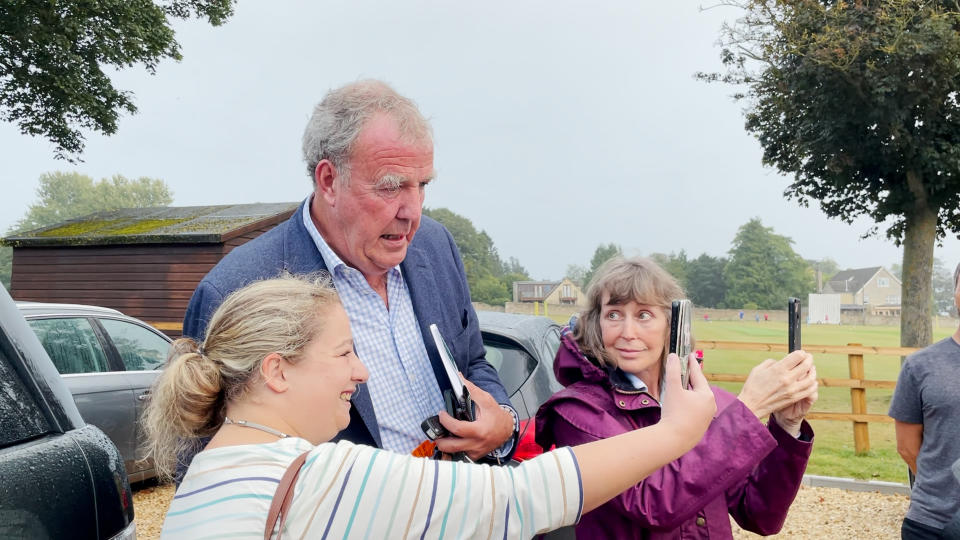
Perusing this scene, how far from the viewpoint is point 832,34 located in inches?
666

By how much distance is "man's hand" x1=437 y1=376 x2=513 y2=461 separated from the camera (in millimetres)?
1723

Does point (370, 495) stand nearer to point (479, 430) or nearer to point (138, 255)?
point (479, 430)

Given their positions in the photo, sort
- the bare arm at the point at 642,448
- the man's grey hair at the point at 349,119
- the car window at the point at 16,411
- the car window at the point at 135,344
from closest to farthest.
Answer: the bare arm at the point at 642,448
the car window at the point at 16,411
the man's grey hair at the point at 349,119
the car window at the point at 135,344

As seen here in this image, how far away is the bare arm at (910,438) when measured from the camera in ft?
10.2

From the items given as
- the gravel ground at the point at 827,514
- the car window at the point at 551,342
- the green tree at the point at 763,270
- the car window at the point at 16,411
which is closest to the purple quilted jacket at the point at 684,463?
the car window at the point at 16,411

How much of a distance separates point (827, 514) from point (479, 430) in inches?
250

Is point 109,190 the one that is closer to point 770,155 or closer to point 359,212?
point 770,155

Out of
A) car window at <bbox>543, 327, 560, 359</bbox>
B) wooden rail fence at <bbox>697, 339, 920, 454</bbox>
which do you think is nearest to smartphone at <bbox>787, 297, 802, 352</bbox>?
car window at <bbox>543, 327, 560, 359</bbox>

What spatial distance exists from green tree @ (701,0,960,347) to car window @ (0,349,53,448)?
60.7 feet

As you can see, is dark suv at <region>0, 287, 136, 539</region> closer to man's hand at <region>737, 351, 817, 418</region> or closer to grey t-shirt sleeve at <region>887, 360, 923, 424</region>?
man's hand at <region>737, 351, 817, 418</region>

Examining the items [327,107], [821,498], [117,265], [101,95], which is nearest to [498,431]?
[327,107]

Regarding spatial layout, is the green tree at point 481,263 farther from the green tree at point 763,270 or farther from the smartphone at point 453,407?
the smartphone at point 453,407

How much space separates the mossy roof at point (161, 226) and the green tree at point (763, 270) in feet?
186

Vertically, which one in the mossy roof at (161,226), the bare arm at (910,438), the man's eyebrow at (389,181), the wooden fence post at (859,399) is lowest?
the wooden fence post at (859,399)
